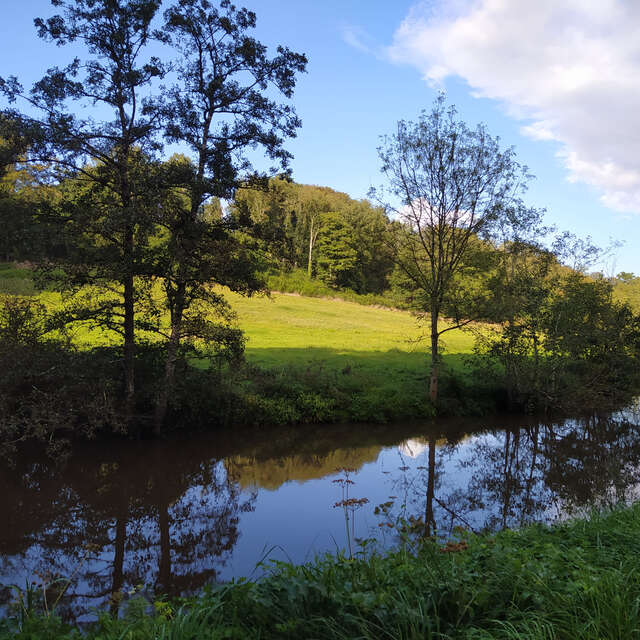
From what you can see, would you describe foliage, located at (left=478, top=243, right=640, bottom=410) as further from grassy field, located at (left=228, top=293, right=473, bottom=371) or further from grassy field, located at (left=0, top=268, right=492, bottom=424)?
grassy field, located at (left=228, top=293, right=473, bottom=371)

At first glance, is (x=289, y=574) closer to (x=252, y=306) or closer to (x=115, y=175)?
(x=115, y=175)

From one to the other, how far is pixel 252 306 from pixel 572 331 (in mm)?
28573

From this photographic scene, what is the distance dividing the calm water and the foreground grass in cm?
186

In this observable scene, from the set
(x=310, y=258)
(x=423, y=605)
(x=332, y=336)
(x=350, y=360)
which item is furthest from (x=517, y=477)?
(x=310, y=258)

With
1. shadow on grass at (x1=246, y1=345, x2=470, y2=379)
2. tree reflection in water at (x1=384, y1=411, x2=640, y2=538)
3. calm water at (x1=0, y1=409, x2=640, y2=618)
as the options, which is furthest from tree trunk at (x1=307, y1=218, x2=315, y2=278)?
calm water at (x1=0, y1=409, x2=640, y2=618)

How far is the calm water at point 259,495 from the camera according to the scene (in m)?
8.40

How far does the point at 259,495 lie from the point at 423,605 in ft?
26.1

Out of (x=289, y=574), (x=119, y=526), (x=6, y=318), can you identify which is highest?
(x=6, y=318)

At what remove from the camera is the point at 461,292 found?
20125 mm

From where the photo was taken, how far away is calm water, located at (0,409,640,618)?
331 inches

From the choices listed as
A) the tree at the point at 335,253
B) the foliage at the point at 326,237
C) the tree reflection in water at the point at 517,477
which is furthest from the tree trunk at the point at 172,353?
the tree at the point at 335,253

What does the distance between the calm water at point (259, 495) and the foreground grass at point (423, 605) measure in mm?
1858

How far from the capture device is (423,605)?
4.35 m

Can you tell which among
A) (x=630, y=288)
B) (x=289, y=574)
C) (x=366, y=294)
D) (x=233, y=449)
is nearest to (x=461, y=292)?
(x=233, y=449)
